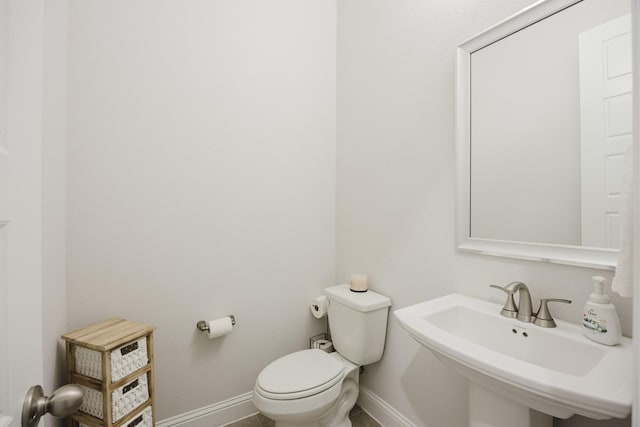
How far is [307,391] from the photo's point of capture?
45.1 inches

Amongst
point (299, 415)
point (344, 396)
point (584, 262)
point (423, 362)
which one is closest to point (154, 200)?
point (299, 415)

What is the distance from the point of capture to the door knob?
0.46m

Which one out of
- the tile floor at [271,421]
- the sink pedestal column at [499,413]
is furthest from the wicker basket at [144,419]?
the sink pedestal column at [499,413]

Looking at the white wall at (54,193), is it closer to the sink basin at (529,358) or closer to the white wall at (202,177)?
the white wall at (202,177)

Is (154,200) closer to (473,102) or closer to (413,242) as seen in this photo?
(413,242)

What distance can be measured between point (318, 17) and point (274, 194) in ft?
4.05

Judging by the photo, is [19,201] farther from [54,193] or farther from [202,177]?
[202,177]

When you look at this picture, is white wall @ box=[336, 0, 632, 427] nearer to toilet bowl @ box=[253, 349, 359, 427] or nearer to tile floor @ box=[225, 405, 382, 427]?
tile floor @ box=[225, 405, 382, 427]

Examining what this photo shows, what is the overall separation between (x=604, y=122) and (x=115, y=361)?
5.89 feet

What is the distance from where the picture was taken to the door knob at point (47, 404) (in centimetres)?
46

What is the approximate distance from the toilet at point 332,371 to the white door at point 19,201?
86 cm

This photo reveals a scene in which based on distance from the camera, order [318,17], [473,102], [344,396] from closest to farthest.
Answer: [473,102] → [344,396] → [318,17]

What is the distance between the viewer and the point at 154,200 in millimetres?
1313

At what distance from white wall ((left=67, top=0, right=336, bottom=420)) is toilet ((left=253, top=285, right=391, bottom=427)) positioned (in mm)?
332
